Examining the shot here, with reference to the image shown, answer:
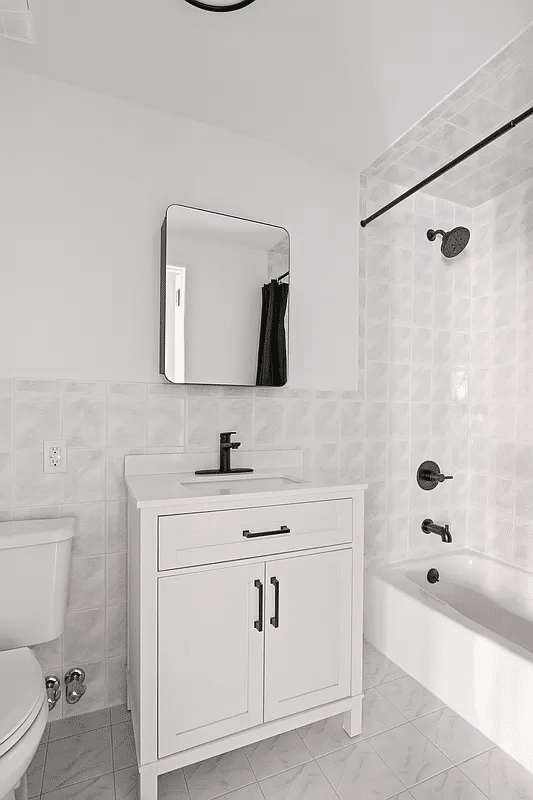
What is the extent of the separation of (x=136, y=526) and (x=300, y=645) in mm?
676

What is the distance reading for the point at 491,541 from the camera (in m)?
2.48

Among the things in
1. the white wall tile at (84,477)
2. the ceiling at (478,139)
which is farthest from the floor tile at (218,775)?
the ceiling at (478,139)

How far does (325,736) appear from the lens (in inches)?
65.0

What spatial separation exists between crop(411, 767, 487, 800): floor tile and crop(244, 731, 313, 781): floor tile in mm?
356

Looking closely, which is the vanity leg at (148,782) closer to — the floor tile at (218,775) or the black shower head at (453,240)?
the floor tile at (218,775)

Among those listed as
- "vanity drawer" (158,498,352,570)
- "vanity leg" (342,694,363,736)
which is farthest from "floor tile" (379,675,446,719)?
"vanity drawer" (158,498,352,570)

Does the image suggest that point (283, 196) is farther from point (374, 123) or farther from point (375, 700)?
point (375, 700)

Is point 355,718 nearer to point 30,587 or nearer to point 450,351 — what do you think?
point 30,587

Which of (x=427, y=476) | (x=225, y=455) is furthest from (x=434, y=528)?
(x=225, y=455)

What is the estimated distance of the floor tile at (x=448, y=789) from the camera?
4.52 feet

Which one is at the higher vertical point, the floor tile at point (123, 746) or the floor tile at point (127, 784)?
the floor tile at point (127, 784)

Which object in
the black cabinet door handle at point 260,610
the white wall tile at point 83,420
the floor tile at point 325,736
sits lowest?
the floor tile at point 325,736

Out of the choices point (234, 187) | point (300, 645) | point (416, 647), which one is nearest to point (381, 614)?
point (416, 647)

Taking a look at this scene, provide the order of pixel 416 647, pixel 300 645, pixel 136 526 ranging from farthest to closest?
pixel 416 647 → pixel 300 645 → pixel 136 526
